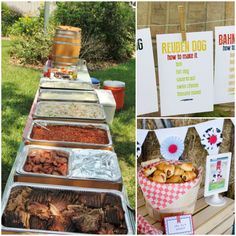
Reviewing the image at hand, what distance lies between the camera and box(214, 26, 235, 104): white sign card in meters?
2.05

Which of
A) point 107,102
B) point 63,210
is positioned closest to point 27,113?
point 107,102

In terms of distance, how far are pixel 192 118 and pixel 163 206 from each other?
499mm

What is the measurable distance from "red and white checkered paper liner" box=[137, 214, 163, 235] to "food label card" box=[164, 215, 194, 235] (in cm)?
5

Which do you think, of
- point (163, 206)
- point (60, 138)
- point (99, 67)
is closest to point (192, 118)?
point (163, 206)

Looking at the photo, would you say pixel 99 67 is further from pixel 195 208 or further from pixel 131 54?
pixel 195 208

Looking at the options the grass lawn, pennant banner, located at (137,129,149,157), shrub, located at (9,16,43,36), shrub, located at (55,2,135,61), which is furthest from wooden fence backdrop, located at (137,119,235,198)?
shrub, located at (9,16,43,36)

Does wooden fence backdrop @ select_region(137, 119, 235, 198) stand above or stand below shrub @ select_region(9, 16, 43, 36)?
below

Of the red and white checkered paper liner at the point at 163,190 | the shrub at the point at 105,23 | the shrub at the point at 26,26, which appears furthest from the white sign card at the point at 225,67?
the shrub at the point at 26,26

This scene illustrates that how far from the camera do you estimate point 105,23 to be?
5.23 meters

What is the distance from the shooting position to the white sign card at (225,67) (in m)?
2.05

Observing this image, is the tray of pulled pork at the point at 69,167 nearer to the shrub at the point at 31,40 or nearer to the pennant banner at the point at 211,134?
the pennant banner at the point at 211,134

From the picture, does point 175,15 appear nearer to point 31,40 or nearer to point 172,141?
Result: point 172,141

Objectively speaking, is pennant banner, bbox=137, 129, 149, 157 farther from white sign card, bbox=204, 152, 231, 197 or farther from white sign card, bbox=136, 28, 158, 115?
white sign card, bbox=204, 152, 231, 197

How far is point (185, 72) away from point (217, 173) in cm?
70
